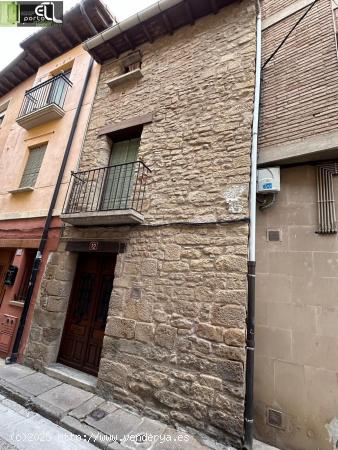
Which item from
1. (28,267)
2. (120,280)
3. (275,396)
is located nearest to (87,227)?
(120,280)

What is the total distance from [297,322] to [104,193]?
4015mm

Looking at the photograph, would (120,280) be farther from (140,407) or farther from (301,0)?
(301,0)

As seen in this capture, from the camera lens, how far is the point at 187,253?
3.34 meters

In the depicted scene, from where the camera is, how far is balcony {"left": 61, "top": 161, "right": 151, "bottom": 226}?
4.07 metres

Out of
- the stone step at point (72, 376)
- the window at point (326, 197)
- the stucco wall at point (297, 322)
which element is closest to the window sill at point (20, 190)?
the stone step at point (72, 376)

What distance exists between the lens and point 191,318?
304 centimetres

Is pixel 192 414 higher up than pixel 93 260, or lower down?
lower down

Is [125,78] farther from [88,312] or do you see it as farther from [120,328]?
[120,328]

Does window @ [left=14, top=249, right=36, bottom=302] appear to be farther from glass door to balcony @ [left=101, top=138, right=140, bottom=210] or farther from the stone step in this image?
glass door to balcony @ [left=101, top=138, right=140, bottom=210]

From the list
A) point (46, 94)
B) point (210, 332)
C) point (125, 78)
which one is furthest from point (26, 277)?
point (46, 94)

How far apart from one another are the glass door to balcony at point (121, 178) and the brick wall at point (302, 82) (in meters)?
2.49

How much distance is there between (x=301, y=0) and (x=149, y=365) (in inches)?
261

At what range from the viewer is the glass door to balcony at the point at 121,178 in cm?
448

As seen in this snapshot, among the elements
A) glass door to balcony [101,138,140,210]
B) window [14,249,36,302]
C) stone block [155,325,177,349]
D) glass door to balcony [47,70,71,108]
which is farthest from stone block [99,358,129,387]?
glass door to balcony [47,70,71,108]
